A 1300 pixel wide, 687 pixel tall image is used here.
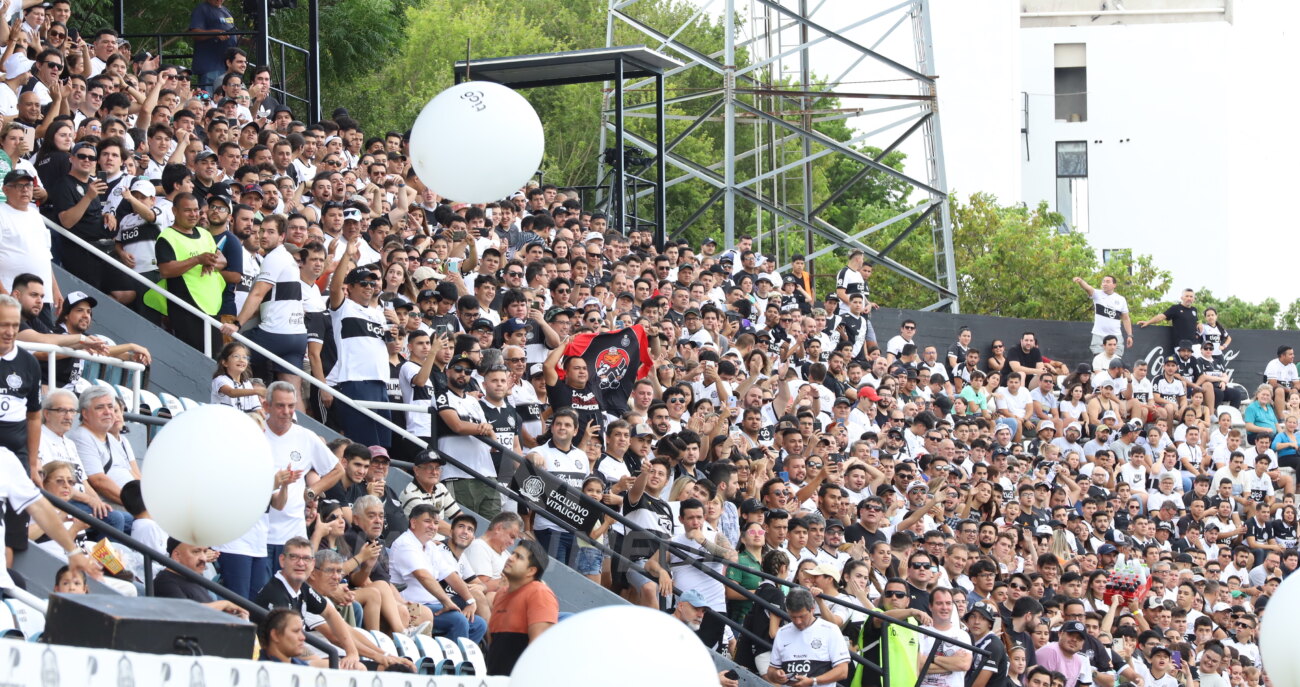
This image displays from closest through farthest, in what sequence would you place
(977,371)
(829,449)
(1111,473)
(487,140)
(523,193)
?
1. (487,140)
2. (829,449)
3. (523,193)
4. (1111,473)
5. (977,371)

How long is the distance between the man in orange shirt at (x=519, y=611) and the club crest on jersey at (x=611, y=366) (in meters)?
4.65

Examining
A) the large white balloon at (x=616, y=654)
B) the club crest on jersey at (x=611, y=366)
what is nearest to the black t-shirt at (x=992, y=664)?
the club crest on jersey at (x=611, y=366)

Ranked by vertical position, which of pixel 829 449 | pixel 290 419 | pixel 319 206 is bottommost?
pixel 829 449

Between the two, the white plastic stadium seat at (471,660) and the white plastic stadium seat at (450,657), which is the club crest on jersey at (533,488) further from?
the white plastic stadium seat at (450,657)

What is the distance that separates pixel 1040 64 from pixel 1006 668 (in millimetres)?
51961

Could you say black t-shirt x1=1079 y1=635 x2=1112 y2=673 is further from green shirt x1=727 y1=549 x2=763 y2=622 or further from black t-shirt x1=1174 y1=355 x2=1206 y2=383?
black t-shirt x1=1174 y1=355 x2=1206 y2=383

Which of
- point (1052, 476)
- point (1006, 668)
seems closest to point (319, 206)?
point (1006, 668)

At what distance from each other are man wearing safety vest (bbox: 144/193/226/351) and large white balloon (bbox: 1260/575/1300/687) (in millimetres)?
6834

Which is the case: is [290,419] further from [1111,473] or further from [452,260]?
[1111,473]

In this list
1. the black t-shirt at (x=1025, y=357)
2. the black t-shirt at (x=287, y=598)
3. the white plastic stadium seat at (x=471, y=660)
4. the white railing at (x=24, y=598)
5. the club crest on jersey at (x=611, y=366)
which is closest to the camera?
the white railing at (x=24, y=598)

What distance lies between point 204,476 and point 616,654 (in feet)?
9.21

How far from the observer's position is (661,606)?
1219cm

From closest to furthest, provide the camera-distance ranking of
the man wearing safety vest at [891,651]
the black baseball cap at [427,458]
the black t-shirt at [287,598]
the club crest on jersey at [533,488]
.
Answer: the black t-shirt at [287,598], the black baseball cap at [427,458], the club crest on jersey at [533,488], the man wearing safety vest at [891,651]

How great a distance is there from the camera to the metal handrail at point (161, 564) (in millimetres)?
7582
